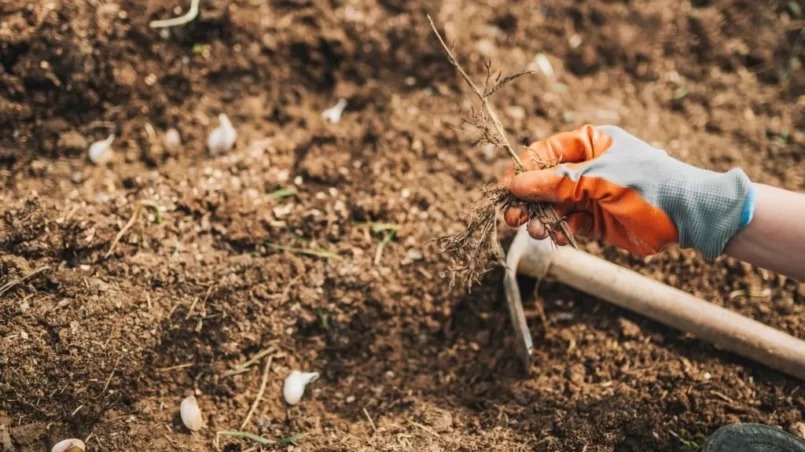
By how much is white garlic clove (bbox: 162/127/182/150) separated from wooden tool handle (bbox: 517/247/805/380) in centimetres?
163

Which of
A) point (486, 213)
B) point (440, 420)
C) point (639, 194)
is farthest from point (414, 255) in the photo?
point (639, 194)

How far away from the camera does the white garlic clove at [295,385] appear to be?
2193 millimetres

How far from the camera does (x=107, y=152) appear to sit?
262 cm

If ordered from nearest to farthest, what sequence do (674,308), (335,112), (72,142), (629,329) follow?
(674,308), (629,329), (72,142), (335,112)

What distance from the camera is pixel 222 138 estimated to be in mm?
2658

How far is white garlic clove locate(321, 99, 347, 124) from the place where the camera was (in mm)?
2863

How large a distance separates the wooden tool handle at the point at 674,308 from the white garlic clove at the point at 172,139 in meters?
1.63

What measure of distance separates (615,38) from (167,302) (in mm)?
2687

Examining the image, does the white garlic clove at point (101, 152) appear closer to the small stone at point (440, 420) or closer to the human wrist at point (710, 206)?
the small stone at point (440, 420)

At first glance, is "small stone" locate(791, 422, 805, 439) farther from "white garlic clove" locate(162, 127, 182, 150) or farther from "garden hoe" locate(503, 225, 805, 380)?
"white garlic clove" locate(162, 127, 182, 150)

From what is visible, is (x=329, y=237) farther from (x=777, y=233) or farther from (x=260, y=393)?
(x=777, y=233)

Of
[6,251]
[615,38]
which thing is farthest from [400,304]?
[615,38]

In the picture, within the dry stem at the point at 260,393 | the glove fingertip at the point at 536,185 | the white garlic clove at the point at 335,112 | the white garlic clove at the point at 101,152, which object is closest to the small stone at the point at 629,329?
the glove fingertip at the point at 536,185

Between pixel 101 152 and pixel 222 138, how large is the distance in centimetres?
51
